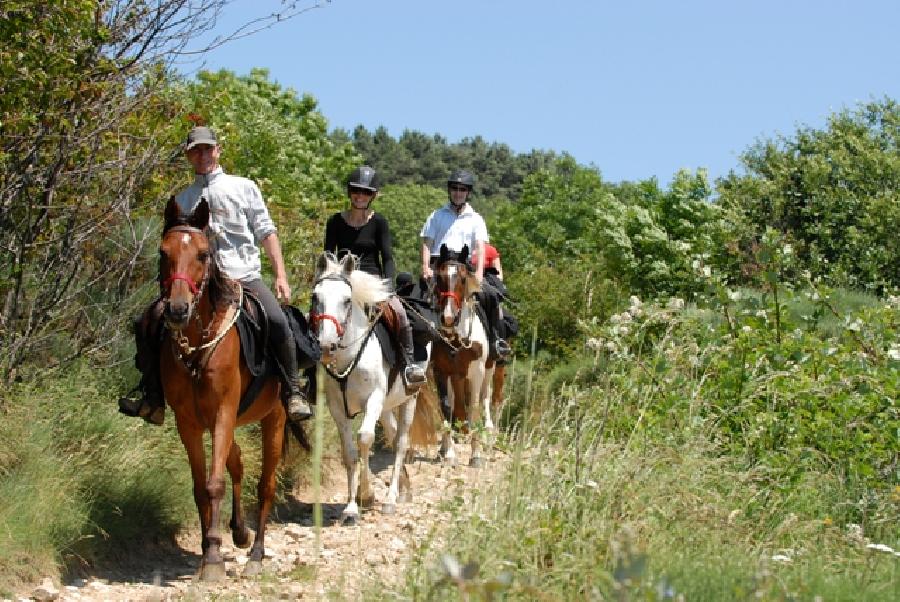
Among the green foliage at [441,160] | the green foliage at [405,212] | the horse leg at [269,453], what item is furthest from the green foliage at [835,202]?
the green foliage at [441,160]

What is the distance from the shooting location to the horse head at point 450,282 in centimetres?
A: 1327

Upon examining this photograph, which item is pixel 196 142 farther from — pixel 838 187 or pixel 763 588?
pixel 838 187

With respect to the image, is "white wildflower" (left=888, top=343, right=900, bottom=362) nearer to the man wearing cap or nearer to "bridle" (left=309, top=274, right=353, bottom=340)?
"bridle" (left=309, top=274, right=353, bottom=340)

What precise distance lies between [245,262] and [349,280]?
163cm

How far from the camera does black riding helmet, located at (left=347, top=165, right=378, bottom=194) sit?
457 inches

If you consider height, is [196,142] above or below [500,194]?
below

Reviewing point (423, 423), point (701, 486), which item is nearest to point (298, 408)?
point (701, 486)

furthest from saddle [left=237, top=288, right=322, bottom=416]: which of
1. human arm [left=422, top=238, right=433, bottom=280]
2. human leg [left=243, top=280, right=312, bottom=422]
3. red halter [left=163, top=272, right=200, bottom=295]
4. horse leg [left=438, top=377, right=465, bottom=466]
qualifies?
horse leg [left=438, top=377, right=465, bottom=466]

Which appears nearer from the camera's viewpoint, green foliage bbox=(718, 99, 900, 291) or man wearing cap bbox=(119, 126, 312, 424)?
man wearing cap bbox=(119, 126, 312, 424)

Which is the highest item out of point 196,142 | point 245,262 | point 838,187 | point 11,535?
point 838,187

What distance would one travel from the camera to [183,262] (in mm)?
8273

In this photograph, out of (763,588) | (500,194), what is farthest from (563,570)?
(500,194)

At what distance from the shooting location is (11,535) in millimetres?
8289

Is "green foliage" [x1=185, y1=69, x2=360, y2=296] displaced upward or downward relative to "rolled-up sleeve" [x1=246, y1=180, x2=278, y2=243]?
upward
